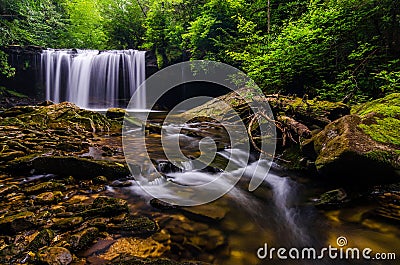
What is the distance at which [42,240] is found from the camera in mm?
2033

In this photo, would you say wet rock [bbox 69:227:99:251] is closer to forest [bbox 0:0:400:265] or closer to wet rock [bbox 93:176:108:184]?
forest [bbox 0:0:400:265]

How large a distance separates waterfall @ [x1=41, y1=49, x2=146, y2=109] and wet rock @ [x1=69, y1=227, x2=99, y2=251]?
13989mm

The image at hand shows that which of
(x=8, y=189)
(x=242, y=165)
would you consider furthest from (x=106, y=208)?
(x=242, y=165)

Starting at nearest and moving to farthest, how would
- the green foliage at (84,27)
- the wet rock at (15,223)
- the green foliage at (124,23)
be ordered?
the wet rock at (15,223)
the green foliage at (124,23)
the green foliage at (84,27)

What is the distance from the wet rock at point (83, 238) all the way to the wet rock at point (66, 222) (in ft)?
0.67

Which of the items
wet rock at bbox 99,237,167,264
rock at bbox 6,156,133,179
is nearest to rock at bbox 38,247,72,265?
wet rock at bbox 99,237,167,264

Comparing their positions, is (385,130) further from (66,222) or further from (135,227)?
(66,222)

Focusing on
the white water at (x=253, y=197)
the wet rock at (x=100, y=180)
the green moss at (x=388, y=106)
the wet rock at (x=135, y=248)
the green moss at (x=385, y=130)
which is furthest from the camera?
the green moss at (x=388, y=106)

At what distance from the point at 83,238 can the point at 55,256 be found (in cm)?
30

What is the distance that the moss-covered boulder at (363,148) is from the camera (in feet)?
10.0

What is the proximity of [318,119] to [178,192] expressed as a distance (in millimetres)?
3679

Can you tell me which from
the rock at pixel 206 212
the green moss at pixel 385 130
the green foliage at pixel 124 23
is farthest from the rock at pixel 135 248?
the green foliage at pixel 124 23

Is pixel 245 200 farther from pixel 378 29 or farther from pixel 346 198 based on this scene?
pixel 378 29

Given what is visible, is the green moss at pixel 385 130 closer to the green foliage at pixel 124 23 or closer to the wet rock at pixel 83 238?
the wet rock at pixel 83 238
